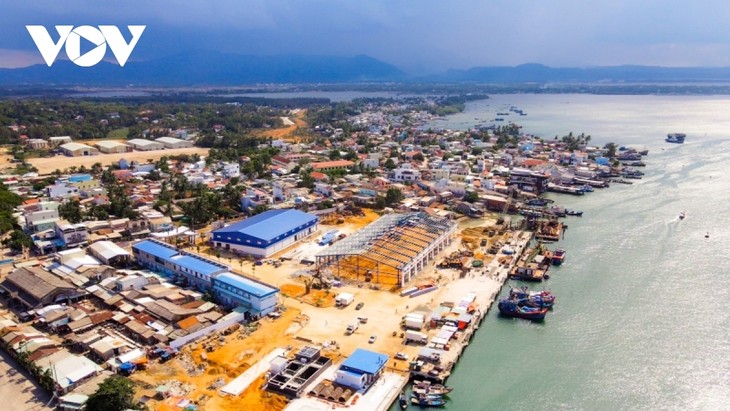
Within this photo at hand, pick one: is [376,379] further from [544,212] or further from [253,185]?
[253,185]

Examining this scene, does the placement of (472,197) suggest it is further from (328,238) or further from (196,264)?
(196,264)

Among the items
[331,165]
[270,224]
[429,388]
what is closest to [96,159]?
[331,165]

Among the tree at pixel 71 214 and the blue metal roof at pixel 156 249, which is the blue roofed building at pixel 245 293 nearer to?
the blue metal roof at pixel 156 249

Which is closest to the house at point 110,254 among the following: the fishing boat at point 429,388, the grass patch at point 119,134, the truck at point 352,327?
the truck at point 352,327

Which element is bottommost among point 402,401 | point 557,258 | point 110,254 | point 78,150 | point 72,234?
point 402,401

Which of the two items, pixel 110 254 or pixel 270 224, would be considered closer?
pixel 110 254

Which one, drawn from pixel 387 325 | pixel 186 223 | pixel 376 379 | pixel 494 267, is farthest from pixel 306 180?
pixel 376 379

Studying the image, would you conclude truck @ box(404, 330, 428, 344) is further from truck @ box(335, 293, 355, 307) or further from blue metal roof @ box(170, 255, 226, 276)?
blue metal roof @ box(170, 255, 226, 276)
